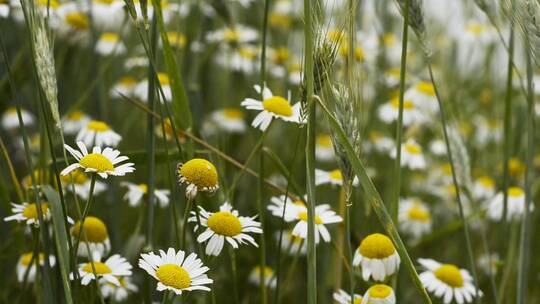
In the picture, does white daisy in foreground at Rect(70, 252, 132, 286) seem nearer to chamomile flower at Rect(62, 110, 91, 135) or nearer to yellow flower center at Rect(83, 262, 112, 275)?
yellow flower center at Rect(83, 262, 112, 275)

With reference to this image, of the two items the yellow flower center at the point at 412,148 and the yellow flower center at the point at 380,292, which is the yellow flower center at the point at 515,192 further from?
the yellow flower center at the point at 380,292

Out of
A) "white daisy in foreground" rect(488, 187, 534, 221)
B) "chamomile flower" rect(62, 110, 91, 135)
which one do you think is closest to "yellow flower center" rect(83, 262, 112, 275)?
"chamomile flower" rect(62, 110, 91, 135)

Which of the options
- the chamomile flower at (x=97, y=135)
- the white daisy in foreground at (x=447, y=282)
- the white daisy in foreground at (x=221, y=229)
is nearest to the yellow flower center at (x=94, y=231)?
the white daisy in foreground at (x=221, y=229)

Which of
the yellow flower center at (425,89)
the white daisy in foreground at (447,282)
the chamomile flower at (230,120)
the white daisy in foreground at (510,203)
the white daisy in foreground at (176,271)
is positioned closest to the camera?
the white daisy in foreground at (176,271)

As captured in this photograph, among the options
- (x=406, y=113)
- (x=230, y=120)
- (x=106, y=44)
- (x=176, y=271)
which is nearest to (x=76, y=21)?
(x=106, y=44)

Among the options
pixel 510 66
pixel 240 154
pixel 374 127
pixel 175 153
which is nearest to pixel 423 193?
pixel 374 127

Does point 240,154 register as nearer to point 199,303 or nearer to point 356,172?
point 199,303
